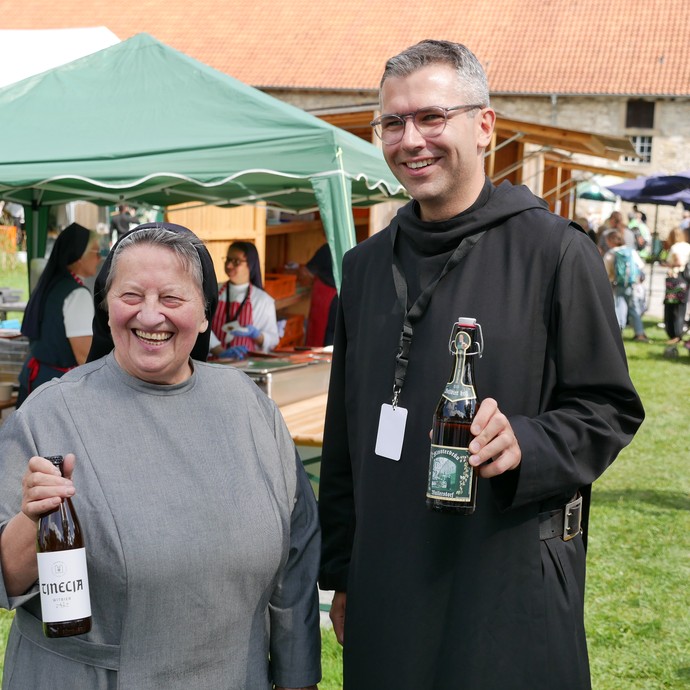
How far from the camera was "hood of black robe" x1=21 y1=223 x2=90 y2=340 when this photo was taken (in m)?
6.12

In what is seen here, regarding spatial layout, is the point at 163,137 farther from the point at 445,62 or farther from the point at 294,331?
the point at 445,62

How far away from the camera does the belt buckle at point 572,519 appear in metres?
2.04

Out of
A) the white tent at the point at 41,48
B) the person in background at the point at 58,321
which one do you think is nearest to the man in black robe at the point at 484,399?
the person in background at the point at 58,321

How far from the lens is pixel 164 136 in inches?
253

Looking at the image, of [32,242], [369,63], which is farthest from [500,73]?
[32,242]

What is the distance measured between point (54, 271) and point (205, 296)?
4259mm

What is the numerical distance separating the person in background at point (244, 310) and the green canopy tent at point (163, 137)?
703 millimetres

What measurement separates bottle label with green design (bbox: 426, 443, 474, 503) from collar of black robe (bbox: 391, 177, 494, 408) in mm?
230

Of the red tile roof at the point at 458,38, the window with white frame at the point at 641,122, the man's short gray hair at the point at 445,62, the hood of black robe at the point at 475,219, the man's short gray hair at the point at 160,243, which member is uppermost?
the red tile roof at the point at 458,38

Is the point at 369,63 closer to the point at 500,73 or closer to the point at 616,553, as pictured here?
the point at 500,73

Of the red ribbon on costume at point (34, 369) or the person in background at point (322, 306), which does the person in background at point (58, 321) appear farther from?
the person in background at point (322, 306)

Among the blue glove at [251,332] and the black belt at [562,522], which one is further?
the blue glove at [251,332]

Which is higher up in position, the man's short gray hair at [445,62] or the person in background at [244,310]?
the man's short gray hair at [445,62]

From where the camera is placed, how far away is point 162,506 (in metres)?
2.07
